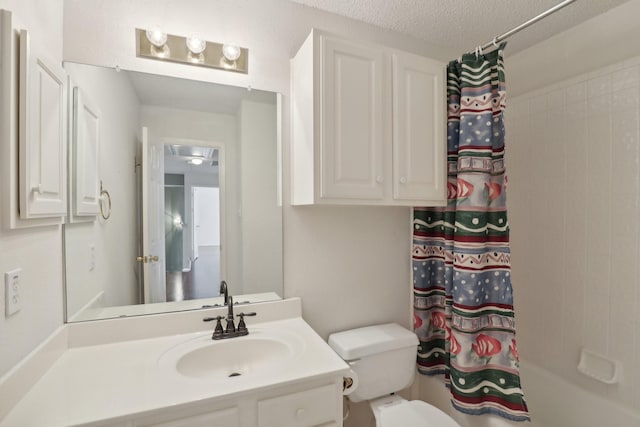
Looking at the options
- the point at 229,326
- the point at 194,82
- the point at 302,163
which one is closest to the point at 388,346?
the point at 229,326

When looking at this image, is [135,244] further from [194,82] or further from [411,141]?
[411,141]

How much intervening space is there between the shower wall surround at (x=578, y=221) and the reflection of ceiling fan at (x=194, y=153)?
2.00 metres

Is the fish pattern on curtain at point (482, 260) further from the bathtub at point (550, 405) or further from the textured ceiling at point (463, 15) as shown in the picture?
the textured ceiling at point (463, 15)

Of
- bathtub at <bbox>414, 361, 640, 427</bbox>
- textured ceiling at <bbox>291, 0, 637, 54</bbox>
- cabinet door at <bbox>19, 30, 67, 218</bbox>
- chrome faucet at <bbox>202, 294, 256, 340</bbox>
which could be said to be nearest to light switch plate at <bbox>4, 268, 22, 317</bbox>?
cabinet door at <bbox>19, 30, 67, 218</bbox>

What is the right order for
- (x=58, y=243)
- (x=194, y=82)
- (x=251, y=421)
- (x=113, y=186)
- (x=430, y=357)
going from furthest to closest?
(x=430, y=357), (x=194, y=82), (x=113, y=186), (x=58, y=243), (x=251, y=421)

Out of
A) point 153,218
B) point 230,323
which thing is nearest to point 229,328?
point 230,323

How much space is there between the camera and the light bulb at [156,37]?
129 cm

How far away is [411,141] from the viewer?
1.47 meters

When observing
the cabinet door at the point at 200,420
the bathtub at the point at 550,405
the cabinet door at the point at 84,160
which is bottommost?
the bathtub at the point at 550,405

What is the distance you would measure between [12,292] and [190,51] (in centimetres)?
114

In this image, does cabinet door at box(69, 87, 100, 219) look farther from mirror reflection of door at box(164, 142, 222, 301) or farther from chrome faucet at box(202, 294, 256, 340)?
chrome faucet at box(202, 294, 256, 340)

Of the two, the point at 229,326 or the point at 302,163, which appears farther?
the point at 302,163

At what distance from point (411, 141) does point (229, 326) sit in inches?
48.2

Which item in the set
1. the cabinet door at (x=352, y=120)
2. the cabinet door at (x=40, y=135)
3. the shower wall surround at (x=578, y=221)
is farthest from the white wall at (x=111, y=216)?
the shower wall surround at (x=578, y=221)
